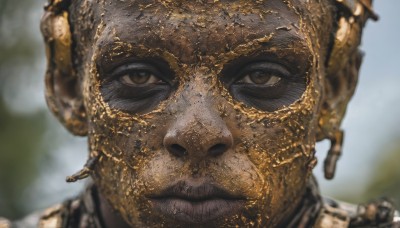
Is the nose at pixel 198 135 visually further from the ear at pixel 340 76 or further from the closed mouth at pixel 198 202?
the ear at pixel 340 76

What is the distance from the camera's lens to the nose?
11.1 ft

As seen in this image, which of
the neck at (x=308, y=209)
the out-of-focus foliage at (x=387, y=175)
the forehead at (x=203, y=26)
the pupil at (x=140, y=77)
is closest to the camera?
the forehead at (x=203, y=26)

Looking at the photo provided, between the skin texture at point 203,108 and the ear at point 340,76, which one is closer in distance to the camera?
the skin texture at point 203,108

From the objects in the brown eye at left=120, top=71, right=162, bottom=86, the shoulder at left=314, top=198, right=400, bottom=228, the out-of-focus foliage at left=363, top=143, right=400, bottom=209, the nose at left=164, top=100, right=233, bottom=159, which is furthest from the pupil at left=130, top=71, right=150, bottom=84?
the out-of-focus foliage at left=363, top=143, right=400, bottom=209

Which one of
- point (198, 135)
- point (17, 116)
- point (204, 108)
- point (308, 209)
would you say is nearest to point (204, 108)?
point (204, 108)

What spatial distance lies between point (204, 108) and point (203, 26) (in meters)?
0.28

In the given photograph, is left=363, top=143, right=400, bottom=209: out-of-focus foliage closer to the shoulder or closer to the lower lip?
the shoulder

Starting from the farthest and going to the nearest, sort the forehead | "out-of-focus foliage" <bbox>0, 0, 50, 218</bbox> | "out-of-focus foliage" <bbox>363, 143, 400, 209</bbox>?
1. "out-of-focus foliage" <bbox>0, 0, 50, 218</bbox>
2. "out-of-focus foliage" <bbox>363, 143, 400, 209</bbox>
3. the forehead

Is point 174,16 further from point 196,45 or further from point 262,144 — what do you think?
point 262,144

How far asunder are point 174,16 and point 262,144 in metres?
0.52

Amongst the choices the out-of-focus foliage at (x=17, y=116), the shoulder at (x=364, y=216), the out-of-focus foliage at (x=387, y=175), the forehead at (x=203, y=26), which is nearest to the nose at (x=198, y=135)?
the forehead at (x=203, y=26)

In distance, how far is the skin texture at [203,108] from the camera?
342 cm

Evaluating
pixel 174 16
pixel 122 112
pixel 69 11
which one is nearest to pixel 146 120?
pixel 122 112

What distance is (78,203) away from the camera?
4.27 meters
